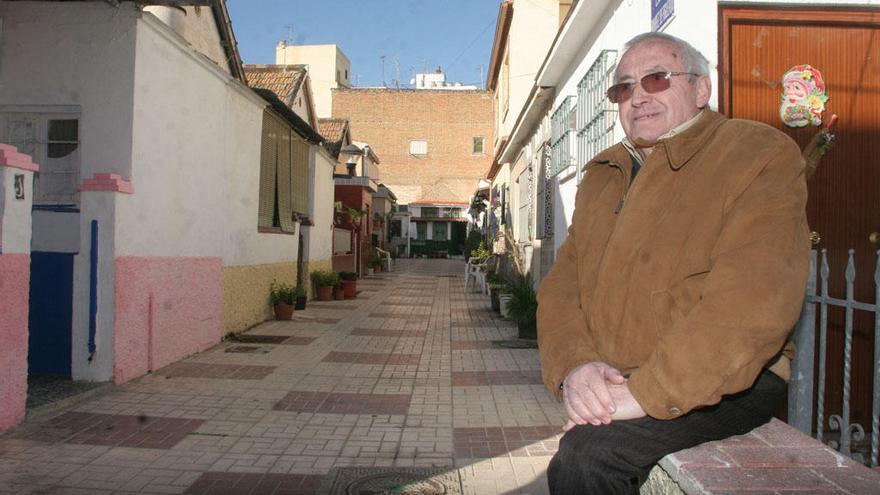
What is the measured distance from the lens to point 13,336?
16.2 ft

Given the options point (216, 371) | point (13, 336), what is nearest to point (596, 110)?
point (216, 371)

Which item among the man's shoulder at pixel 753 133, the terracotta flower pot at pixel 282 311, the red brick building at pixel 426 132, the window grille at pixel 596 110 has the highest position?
the red brick building at pixel 426 132

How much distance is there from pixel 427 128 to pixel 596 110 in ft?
141

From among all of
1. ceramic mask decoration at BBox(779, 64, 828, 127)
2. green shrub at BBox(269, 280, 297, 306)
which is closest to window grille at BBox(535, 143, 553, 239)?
green shrub at BBox(269, 280, 297, 306)

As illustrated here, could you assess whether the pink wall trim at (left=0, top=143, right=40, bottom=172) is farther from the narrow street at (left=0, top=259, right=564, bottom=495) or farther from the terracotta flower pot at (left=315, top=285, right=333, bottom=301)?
the terracotta flower pot at (left=315, top=285, right=333, bottom=301)

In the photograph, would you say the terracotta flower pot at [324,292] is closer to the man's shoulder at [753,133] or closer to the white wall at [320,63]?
the man's shoulder at [753,133]

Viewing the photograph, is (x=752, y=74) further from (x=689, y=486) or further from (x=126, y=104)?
(x=126, y=104)

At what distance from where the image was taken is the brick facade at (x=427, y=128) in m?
49.4

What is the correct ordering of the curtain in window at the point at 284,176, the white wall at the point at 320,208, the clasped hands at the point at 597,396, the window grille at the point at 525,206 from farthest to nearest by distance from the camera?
the white wall at the point at 320,208, the window grille at the point at 525,206, the curtain in window at the point at 284,176, the clasped hands at the point at 597,396

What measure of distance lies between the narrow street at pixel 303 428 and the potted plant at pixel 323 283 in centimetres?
660

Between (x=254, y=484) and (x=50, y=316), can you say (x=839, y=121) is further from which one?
(x=50, y=316)

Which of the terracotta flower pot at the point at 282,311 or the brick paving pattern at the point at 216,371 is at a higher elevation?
the terracotta flower pot at the point at 282,311

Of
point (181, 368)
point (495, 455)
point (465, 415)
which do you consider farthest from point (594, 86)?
point (181, 368)

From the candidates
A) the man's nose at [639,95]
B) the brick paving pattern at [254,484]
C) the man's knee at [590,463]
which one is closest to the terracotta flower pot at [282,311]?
the brick paving pattern at [254,484]
